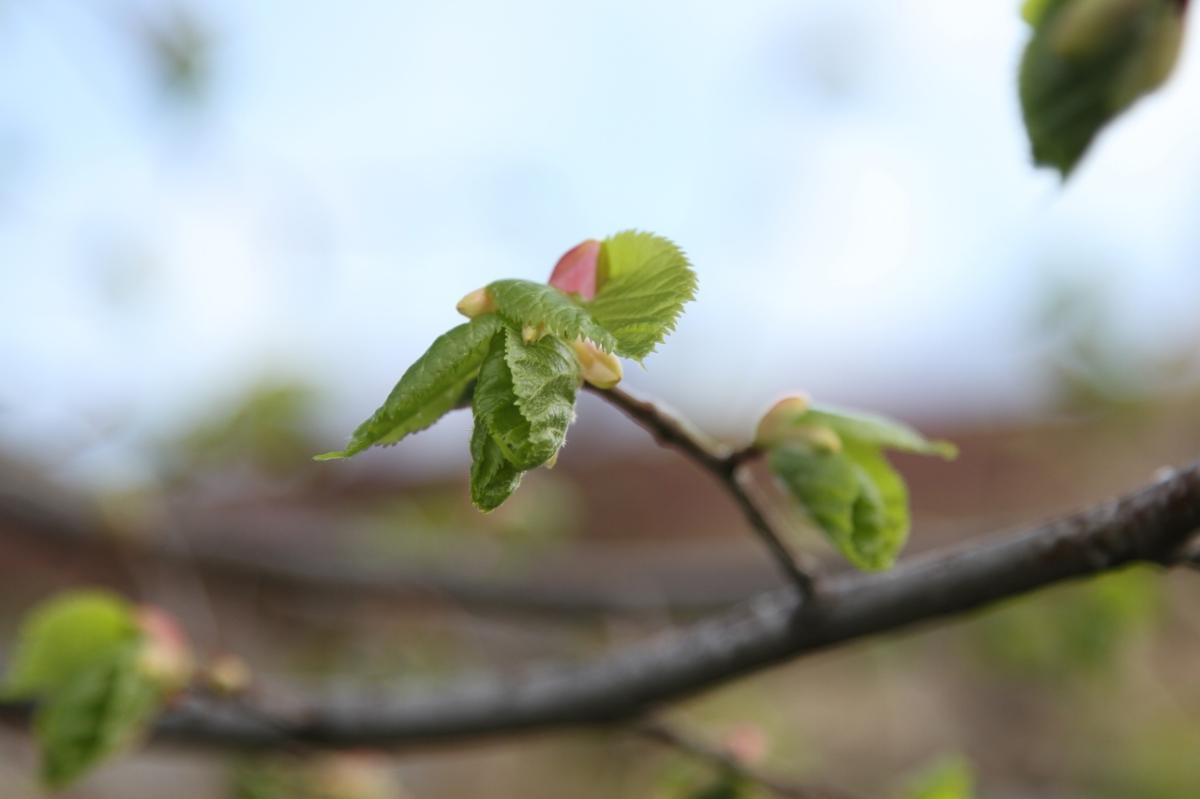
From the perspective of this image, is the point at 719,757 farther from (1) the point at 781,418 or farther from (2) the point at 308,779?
(2) the point at 308,779

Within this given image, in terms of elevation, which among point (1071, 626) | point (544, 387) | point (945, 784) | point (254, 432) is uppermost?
point (254, 432)

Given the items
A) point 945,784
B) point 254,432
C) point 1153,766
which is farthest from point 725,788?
point 1153,766

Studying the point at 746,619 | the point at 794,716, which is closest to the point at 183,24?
the point at 746,619

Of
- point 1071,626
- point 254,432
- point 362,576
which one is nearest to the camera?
point 1071,626

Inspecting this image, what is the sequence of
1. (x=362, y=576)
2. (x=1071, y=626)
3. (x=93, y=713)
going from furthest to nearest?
(x=362, y=576), (x=1071, y=626), (x=93, y=713)

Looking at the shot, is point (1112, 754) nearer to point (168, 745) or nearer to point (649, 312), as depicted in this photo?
point (168, 745)
